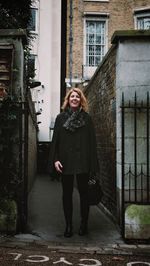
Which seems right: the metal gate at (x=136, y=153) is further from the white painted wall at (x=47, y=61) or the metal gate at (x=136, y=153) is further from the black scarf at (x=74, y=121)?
the white painted wall at (x=47, y=61)

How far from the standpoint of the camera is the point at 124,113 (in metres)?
5.37

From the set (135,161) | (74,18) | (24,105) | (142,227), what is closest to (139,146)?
(135,161)

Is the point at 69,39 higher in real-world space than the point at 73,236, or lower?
higher

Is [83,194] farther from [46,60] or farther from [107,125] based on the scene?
[46,60]

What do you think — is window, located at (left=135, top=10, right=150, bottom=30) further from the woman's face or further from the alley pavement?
the woman's face

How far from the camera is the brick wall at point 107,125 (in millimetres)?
6273

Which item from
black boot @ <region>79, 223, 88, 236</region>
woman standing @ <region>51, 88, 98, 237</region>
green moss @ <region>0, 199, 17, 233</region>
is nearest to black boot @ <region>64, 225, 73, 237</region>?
woman standing @ <region>51, 88, 98, 237</region>

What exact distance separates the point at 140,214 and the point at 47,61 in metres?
16.4

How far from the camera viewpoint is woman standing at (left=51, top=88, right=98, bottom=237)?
5.20 metres

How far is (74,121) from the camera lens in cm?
523

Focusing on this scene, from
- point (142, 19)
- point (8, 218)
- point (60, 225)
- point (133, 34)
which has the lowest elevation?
point (60, 225)

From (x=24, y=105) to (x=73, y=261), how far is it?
2.27 meters

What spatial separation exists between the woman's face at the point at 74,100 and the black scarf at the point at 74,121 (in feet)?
0.27

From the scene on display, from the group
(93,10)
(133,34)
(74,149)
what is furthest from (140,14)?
(74,149)
